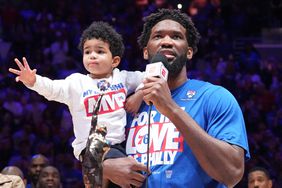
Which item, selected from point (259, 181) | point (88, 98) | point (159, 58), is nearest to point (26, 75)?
point (88, 98)

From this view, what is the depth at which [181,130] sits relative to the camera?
2.60 m

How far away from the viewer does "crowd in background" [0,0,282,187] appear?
29.0ft

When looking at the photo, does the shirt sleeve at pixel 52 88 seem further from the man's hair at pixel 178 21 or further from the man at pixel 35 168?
the man at pixel 35 168

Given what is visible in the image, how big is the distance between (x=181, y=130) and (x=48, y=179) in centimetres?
420

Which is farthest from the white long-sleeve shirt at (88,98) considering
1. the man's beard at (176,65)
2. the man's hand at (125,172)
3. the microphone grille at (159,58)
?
the microphone grille at (159,58)

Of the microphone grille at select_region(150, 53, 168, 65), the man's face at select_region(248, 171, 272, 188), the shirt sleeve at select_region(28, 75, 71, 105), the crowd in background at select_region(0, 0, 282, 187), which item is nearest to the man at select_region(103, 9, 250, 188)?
the microphone grille at select_region(150, 53, 168, 65)

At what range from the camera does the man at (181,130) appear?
8.53 feet

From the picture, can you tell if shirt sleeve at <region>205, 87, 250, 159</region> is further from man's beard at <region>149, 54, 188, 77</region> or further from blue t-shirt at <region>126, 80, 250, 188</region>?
man's beard at <region>149, 54, 188, 77</region>

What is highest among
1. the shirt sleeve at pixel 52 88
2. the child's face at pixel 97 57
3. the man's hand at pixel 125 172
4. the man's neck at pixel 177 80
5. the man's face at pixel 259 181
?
the child's face at pixel 97 57

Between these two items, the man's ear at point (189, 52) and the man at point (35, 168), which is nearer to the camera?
the man's ear at point (189, 52)

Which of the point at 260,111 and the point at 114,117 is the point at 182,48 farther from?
the point at 260,111

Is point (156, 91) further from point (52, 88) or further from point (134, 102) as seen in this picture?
point (52, 88)

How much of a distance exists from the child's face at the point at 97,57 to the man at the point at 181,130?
40 cm

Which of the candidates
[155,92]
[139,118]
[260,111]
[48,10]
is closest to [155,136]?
[139,118]
